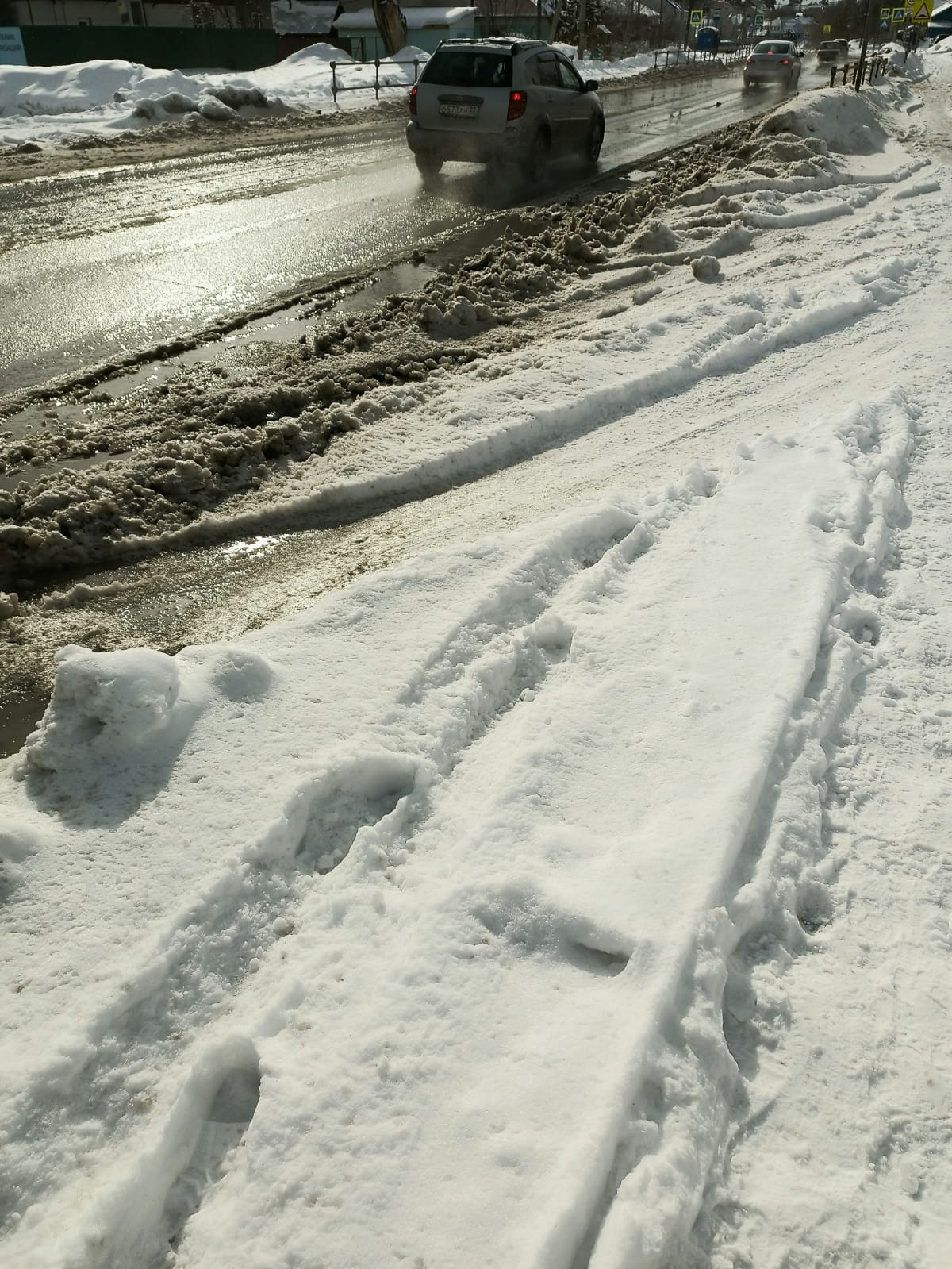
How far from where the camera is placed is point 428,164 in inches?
499

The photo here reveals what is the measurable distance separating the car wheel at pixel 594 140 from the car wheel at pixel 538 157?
1613 mm

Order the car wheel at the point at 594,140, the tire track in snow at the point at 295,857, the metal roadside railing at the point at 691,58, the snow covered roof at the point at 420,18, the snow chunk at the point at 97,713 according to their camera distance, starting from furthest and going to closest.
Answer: the metal roadside railing at the point at 691,58
the snow covered roof at the point at 420,18
the car wheel at the point at 594,140
the snow chunk at the point at 97,713
the tire track in snow at the point at 295,857

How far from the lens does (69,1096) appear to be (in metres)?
1.92

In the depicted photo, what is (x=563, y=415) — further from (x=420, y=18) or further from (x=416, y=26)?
(x=420, y=18)

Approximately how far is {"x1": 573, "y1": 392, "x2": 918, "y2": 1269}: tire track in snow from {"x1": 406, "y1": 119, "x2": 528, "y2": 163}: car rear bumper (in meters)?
10.6

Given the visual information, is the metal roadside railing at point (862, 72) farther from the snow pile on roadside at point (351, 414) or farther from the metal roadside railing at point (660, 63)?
the snow pile on roadside at point (351, 414)

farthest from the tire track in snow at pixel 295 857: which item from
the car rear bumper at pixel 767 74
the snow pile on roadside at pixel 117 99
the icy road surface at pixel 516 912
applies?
the car rear bumper at pixel 767 74

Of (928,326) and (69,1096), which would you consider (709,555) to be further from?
(928,326)

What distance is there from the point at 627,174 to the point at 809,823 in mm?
12479

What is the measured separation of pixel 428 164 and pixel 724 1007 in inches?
520

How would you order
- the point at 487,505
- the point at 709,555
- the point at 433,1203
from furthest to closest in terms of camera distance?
the point at 487,505 < the point at 709,555 < the point at 433,1203

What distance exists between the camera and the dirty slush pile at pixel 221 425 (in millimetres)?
4074

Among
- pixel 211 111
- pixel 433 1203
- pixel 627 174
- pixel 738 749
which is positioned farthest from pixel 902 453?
pixel 211 111

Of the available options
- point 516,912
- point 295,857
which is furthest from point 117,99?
point 516,912
